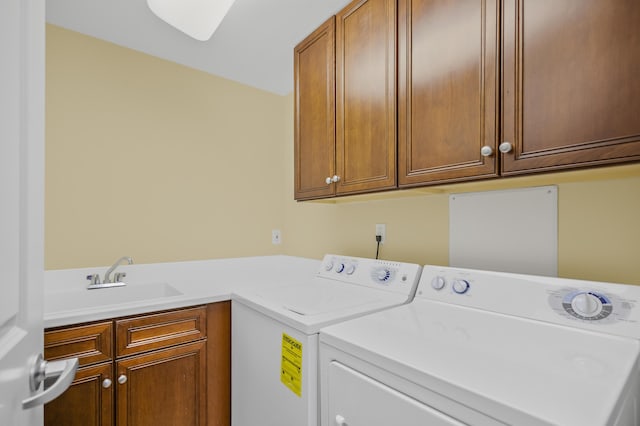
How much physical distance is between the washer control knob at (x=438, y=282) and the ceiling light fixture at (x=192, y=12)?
153 cm

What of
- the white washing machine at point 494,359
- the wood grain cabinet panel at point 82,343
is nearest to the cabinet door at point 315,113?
the white washing machine at point 494,359

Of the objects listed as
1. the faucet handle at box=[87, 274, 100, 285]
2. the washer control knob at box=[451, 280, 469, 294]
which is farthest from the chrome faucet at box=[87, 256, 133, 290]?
the washer control knob at box=[451, 280, 469, 294]

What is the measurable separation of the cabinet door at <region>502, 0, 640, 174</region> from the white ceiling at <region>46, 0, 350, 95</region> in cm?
103

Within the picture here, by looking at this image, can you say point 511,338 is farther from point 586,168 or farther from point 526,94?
point 526,94

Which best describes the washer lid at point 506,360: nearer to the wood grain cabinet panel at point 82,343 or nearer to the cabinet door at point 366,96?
the cabinet door at point 366,96

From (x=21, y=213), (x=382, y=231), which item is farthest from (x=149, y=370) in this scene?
(x=382, y=231)

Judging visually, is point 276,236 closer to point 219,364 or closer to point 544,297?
point 219,364

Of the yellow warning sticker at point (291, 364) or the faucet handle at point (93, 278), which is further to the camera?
the faucet handle at point (93, 278)

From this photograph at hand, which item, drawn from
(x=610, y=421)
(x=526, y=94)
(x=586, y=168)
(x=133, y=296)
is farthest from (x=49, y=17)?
(x=610, y=421)

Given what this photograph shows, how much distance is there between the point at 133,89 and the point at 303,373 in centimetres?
199

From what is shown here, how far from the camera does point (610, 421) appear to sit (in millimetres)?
561

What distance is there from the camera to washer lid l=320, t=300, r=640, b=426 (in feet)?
1.97

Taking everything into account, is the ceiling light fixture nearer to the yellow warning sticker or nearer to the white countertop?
the white countertop

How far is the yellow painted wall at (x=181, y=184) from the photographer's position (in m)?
1.74
